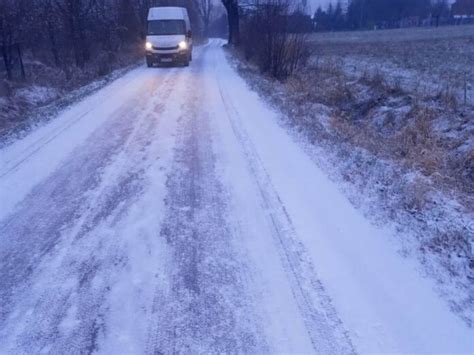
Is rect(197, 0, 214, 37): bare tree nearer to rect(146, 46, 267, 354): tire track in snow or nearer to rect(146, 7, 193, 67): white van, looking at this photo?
rect(146, 7, 193, 67): white van

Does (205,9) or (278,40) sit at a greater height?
(205,9)

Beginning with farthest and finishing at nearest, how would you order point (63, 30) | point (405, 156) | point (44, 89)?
1. point (63, 30)
2. point (44, 89)
3. point (405, 156)

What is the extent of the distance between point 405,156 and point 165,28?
674 inches

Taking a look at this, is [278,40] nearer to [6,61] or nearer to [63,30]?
[6,61]

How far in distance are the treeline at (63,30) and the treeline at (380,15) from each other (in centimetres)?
7363

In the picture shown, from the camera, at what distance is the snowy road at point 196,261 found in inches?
121

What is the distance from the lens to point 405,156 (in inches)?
275

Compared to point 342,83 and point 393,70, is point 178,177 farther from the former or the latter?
point 393,70

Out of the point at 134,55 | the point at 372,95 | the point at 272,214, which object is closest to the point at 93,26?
the point at 134,55

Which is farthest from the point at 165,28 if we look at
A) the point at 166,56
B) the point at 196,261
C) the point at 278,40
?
the point at 196,261

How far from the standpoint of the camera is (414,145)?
7.64m

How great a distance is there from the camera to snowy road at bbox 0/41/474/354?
10.1 ft

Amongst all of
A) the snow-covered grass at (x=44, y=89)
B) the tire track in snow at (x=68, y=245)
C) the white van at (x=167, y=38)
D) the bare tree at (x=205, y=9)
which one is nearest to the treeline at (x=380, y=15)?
the bare tree at (x=205, y=9)

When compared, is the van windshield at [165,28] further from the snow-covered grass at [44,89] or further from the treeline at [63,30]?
the treeline at [63,30]
